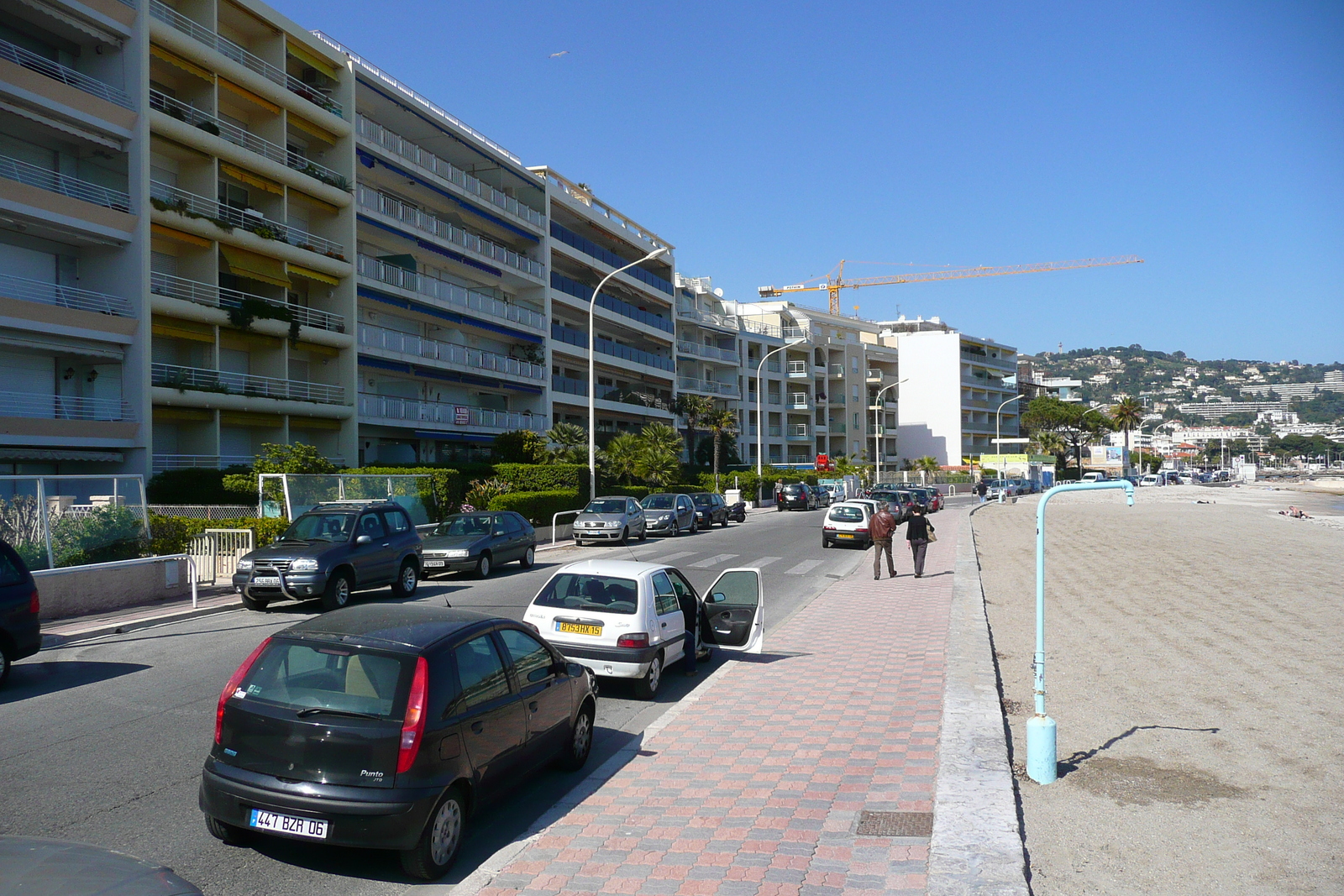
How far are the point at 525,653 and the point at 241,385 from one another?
28874mm

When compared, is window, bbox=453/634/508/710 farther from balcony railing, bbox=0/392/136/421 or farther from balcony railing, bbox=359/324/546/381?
balcony railing, bbox=359/324/546/381

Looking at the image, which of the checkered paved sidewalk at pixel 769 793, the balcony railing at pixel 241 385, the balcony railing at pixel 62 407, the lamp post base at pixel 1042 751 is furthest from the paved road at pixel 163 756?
the balcony railing at pixel 241 385

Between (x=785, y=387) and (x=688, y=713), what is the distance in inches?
3096

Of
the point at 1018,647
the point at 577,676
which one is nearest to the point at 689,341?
the point at 1018,647

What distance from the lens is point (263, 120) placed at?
33.5 metres

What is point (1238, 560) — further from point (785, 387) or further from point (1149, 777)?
point (785, 387)

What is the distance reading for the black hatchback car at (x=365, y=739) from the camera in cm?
498

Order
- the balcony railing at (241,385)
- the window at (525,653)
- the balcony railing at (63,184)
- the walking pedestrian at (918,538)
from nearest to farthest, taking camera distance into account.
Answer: the window at (525,653) < the walking pedestrian at (918,538) < the balcony railing at (63,184) < the balcony railing at (241,385)

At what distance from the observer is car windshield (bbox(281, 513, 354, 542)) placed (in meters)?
16.2

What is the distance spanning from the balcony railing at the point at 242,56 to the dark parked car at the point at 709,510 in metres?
20.8

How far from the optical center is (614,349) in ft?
188

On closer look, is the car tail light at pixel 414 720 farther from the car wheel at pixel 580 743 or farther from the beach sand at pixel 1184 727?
the beach sand at pixel 1184 727

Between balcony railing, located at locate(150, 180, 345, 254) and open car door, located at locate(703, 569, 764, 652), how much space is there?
24.7 metres

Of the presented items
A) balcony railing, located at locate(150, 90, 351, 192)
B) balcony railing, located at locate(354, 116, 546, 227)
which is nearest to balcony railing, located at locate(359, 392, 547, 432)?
balcony railing, located at locate(150, 90, 351, 192)
